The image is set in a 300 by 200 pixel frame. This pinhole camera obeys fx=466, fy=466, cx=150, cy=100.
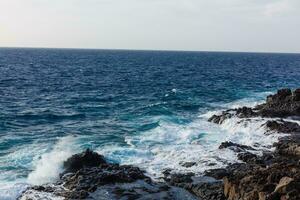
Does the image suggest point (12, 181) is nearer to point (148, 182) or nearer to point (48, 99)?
point (148, 182)

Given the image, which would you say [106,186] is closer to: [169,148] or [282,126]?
[169,148]

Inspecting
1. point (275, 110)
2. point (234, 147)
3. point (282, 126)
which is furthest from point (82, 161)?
point (275, 110)

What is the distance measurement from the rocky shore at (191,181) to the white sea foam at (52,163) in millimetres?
728

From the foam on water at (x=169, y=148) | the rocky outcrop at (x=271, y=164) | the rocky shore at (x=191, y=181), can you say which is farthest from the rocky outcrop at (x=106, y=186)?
the rocky outcrop at (x=271, y=164)

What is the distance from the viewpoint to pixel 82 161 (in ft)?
100

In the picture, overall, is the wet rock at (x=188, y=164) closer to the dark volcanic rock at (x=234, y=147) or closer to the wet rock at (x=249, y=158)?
the wet rock at (x=249, y=158)

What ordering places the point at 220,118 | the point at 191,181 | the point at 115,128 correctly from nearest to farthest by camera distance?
1. the point at 191,181
2. the point at 115,128
3. the point at 220,118

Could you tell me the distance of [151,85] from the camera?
281 ft

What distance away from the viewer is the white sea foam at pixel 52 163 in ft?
94.5

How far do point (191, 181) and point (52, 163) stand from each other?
979cm

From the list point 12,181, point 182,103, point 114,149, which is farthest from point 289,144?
→ point 182,103

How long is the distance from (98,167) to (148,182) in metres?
3.90

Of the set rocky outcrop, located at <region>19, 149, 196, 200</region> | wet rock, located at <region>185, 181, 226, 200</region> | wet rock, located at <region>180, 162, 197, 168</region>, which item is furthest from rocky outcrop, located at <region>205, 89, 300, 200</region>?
rocky outcrop, located at <region>19, 149, 196, 200</region>

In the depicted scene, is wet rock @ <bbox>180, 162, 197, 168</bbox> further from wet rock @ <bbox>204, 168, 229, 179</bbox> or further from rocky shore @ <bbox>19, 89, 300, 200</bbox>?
wet rock @ <bbox>204, 168, 229, 179</bbox>
